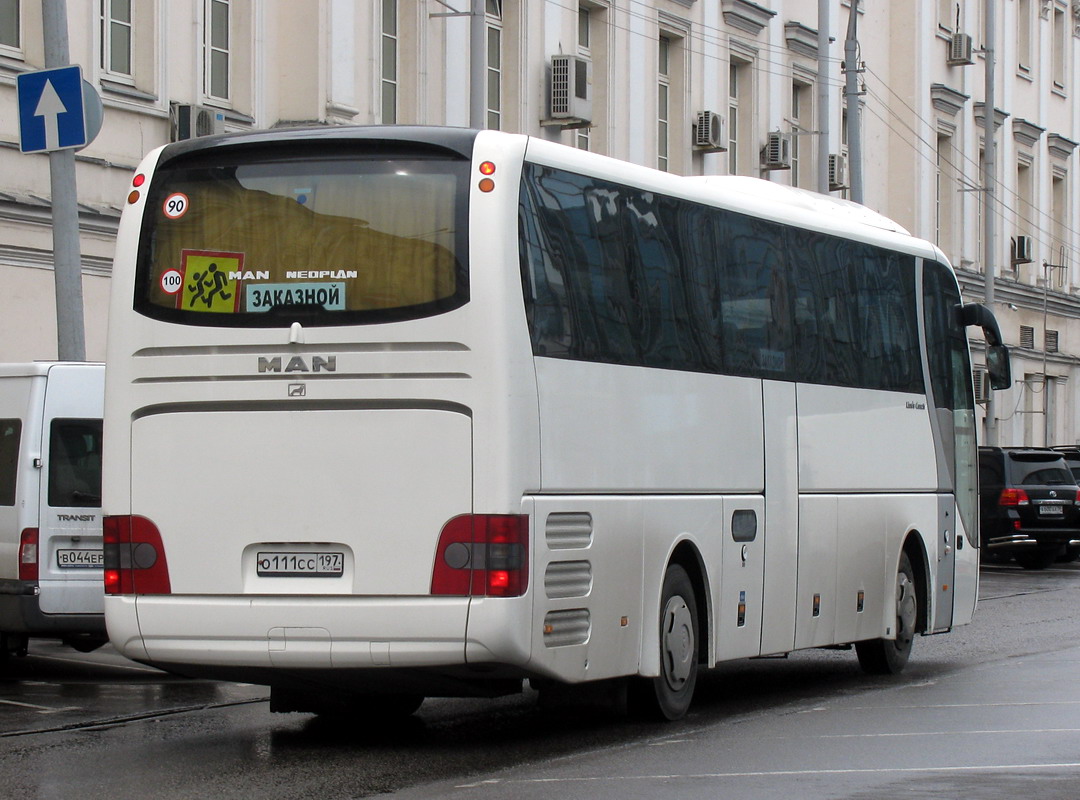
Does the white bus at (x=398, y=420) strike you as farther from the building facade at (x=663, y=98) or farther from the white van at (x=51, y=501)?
the building facade at (x=663, y=98)

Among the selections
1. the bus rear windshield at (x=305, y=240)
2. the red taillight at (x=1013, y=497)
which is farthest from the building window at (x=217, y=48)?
the red taillight at (x=1013, y=497)

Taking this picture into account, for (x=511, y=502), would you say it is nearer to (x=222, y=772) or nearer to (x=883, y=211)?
(x=222, y=772)

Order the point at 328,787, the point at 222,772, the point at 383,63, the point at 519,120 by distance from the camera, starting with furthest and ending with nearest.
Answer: the point at 519,120 < the point at 383,63 < the point at 222,772 < the point at 328,787

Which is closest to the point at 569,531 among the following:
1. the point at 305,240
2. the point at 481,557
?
the point at 481,557

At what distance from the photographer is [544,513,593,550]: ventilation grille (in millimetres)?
9508

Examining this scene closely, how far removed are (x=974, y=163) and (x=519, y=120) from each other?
20.7 meters

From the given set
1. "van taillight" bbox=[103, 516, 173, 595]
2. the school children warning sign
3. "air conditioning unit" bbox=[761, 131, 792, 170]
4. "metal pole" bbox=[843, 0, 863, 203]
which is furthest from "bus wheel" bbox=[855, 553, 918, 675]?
"air conditioning unit" bbox=[761, 131, 792, 170]

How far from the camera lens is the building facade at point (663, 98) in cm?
2066

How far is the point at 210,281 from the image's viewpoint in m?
9.68

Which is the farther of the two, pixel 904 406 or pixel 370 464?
pixel 904 406

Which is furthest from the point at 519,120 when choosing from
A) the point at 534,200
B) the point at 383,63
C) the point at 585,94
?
the point at 534,200

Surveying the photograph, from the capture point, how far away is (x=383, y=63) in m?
24.9

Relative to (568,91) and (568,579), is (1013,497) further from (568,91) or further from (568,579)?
(568,579)

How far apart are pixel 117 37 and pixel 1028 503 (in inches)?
583
